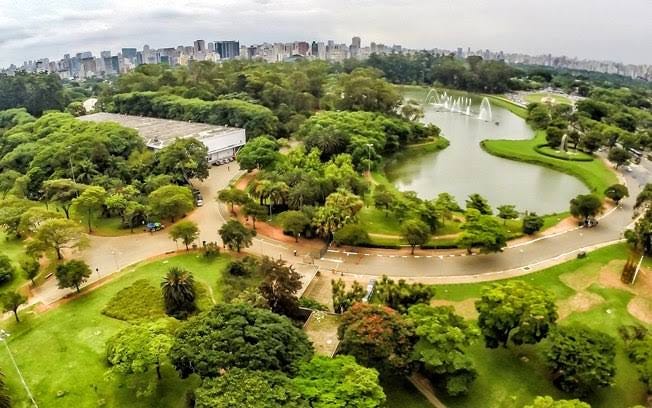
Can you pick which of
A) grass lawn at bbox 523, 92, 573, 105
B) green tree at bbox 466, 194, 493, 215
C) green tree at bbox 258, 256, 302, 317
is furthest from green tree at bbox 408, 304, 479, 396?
grass lawn at bbox 523, 92, 573, 105

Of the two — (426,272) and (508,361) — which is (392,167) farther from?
(508,361)

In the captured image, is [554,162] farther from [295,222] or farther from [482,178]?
[295,222]

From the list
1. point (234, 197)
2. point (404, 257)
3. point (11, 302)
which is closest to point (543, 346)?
point (404, 257)

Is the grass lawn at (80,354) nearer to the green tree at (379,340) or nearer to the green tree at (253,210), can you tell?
the green tree at (253,210)

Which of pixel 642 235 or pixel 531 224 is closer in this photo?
pixel 642 235

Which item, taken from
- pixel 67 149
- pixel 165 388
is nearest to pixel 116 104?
pixel 67 149

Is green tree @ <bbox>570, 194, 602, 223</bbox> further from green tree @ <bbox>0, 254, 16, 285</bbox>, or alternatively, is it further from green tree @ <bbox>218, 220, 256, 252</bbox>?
green tree @ <bbox>0, 254, 16, 285</bbox>

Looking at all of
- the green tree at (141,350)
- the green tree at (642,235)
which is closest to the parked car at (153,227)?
the green tree at (141,350)
